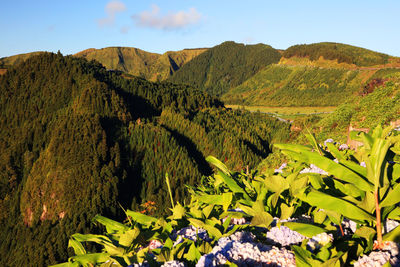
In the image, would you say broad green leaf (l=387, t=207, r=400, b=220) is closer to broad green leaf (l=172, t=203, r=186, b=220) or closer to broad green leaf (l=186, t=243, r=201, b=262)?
broad green leaf (l=186, t=243, r=201, b=262)

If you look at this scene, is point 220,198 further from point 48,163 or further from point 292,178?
point 48,163

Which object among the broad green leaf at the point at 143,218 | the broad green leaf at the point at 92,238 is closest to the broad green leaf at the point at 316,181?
the broad green leaf at the point at 143,218

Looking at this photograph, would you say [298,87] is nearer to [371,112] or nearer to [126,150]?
[126,150]

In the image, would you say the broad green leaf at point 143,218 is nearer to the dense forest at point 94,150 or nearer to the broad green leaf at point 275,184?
the broad green leaf at point 275,184

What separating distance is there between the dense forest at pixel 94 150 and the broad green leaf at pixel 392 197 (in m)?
22.4

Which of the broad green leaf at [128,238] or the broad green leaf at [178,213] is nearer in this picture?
the broad green leaf at [128,238]

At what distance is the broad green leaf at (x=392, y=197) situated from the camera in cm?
132

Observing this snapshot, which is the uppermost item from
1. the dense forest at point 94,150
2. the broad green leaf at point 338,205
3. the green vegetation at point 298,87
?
the green vegetation at point 298,87

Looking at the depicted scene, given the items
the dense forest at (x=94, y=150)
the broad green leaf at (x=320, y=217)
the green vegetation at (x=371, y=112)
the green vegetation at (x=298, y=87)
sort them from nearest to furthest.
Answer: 1. the broad green leaf at (x=320, y=217)
2. the green vegetation at (x=371, y=112)
3. the dense forest at (x=94, y=150)
4. the green vegetation at (x=298, y=87)

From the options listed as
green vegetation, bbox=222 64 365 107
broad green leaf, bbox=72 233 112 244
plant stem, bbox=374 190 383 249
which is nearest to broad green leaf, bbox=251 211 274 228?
plant stem, bbox=374 190 383 249

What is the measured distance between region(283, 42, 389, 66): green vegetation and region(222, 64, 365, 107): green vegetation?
22.8 ft

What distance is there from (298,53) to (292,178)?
448 ft

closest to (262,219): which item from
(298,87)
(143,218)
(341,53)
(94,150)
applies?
(143,218)

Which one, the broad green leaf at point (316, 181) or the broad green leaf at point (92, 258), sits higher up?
the broad green leaf at point (316, 181)
